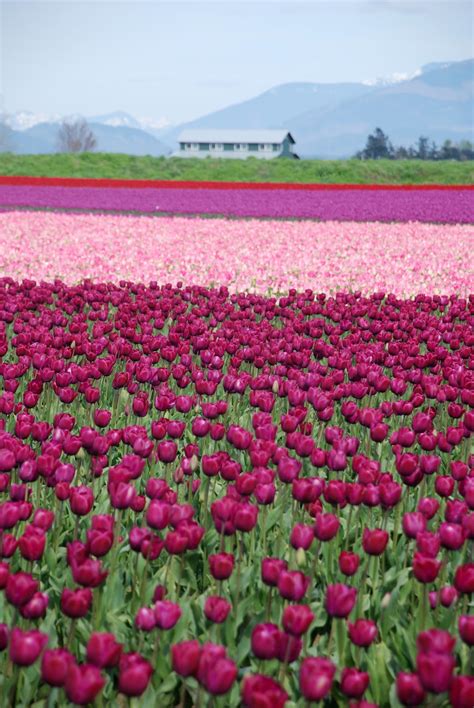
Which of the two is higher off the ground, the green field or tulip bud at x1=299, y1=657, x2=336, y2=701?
the green field

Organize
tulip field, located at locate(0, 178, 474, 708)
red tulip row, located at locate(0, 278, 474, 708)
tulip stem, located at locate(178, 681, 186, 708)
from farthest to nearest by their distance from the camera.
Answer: tulip stem, located at locate(178, 681, 186, 708), tulip field, located at locate(0, 178, 474, 708), red tulip row, located at locate(0, 278, 474, 708)

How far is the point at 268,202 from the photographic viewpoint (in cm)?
3194

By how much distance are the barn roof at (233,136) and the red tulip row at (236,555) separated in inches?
5168

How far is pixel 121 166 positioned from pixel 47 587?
170 ft

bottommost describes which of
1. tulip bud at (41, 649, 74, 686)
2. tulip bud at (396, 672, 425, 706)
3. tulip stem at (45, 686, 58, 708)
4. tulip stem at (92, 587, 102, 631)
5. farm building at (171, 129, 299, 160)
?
tulip stem at (45, 686, 58, 708)

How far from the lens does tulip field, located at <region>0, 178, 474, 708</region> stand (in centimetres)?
246

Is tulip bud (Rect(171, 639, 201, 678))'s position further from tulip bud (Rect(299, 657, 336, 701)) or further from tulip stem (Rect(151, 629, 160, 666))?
tulip stem (Rect(151, 629, 160, 666))

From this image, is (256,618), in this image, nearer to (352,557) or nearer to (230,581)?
(230,581)

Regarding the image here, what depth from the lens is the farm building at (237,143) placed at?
435 feet

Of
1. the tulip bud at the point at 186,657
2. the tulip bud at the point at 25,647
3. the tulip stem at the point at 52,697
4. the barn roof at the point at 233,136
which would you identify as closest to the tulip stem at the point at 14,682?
the tulip stem at the point at 52,697

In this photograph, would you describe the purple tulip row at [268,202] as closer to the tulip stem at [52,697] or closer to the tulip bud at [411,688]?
the tulip stem at [52,697]

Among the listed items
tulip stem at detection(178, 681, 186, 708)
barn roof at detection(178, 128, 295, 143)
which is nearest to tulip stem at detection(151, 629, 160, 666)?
tulip stem at detection(178, 681, 186, 708)

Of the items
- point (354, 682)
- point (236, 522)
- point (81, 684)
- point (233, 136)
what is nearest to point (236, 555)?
point (236, 522)

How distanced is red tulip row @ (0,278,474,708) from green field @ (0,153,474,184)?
4570 centimetres
